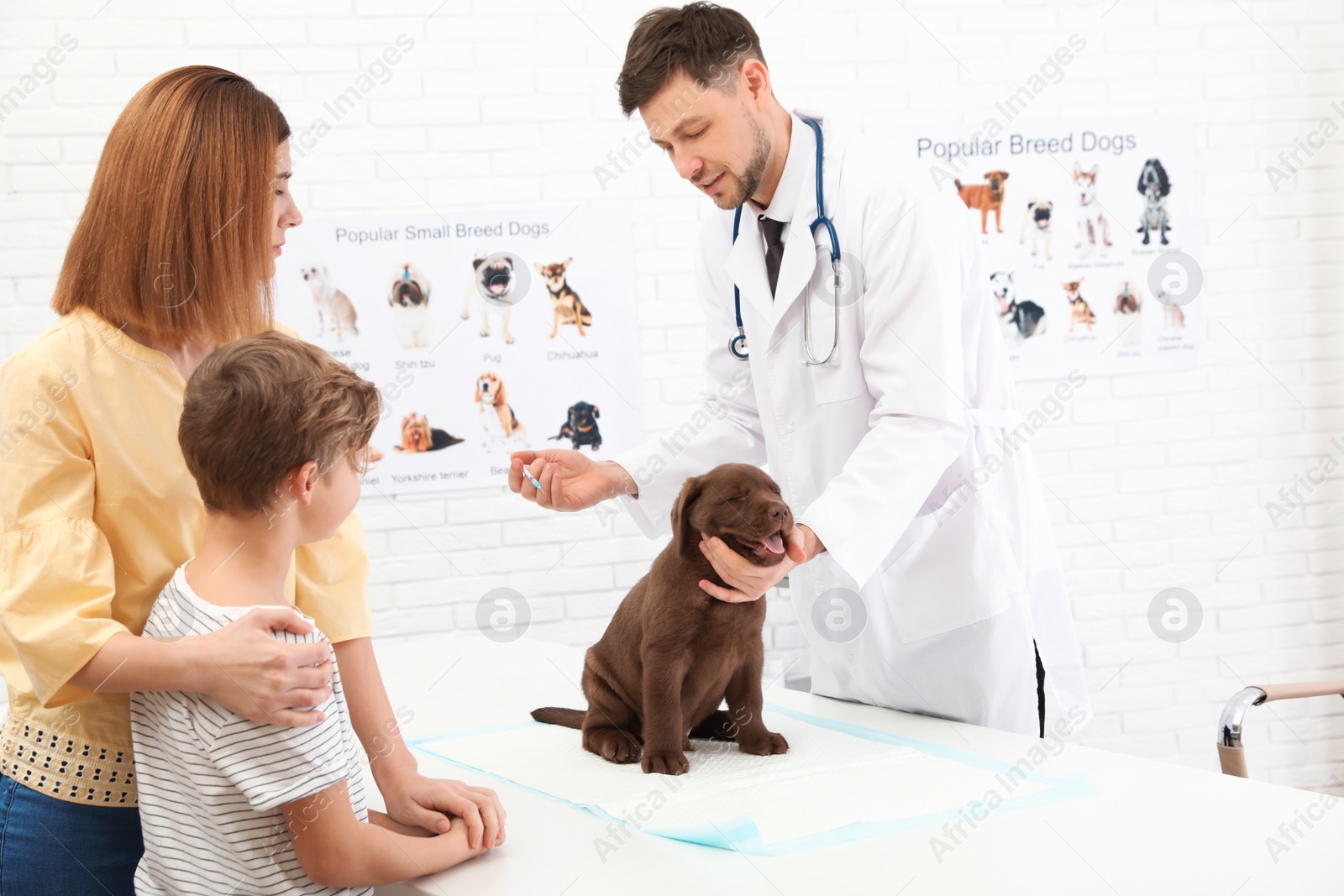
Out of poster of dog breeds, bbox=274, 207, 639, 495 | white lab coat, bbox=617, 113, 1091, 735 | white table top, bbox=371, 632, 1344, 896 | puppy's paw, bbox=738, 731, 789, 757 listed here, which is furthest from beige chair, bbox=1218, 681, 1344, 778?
poster of dog breeds, bbox=274, 207, 639, 495

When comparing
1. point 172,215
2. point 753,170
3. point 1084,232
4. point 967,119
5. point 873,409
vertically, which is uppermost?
point 967,119

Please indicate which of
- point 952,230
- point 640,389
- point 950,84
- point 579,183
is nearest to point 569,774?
point 952,230

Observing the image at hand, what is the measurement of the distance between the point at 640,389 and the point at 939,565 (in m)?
1.73

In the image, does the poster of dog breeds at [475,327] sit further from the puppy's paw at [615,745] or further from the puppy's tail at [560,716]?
the puppy's paw at [615,745]

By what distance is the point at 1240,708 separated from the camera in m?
1.78

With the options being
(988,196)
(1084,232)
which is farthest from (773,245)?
(1084,232)

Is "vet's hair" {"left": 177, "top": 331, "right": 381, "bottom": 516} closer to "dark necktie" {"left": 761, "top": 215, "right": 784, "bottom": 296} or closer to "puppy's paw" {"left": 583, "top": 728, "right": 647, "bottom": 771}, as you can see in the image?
"puppy's paw" {"left": 583, "top": 728, "right": 647, "bottom": 771}

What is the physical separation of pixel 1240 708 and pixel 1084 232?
2.09 meters

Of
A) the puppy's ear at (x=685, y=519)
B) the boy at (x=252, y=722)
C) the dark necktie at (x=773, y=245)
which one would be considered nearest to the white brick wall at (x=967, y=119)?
the dark necktie at (x=773, y=245)

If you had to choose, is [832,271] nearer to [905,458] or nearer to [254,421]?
[905,458]

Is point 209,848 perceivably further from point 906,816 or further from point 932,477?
point 932,477

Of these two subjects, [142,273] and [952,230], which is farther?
[952,230]

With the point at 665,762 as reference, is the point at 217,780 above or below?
above

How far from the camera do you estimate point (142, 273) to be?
1107mm
